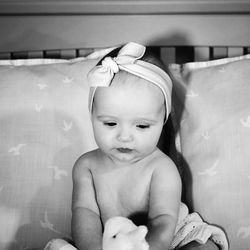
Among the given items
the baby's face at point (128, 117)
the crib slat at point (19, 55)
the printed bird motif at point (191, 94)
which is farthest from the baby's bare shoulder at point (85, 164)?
the crib slat at point (19, 55)

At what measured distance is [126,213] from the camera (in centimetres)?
115

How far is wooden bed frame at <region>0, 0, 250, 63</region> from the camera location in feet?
5.13

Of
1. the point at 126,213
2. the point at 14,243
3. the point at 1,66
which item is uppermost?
the point at 1,66

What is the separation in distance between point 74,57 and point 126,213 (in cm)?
74

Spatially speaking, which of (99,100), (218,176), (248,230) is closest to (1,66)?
(99,100)

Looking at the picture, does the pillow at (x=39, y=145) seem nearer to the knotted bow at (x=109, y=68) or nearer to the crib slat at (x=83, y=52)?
the crib slat at (x=83, y=52)

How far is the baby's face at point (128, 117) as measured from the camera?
102 cm

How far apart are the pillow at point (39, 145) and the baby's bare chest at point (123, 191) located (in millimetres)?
193

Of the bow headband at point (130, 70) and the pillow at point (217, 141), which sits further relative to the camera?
the pillow at point (217, 141)

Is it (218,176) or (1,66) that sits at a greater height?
(1,66)

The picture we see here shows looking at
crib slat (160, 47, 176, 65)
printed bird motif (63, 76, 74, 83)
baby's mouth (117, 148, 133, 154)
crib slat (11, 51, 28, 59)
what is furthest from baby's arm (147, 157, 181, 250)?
crib slat (11, 51, 28, 59)

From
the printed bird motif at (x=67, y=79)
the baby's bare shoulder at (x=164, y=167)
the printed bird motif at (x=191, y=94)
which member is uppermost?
the printed bird motif at (x=67, y=79)

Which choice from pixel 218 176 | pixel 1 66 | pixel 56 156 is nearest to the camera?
pixel 218 176

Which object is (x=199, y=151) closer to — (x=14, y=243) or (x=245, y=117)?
(x=245, y=117)
